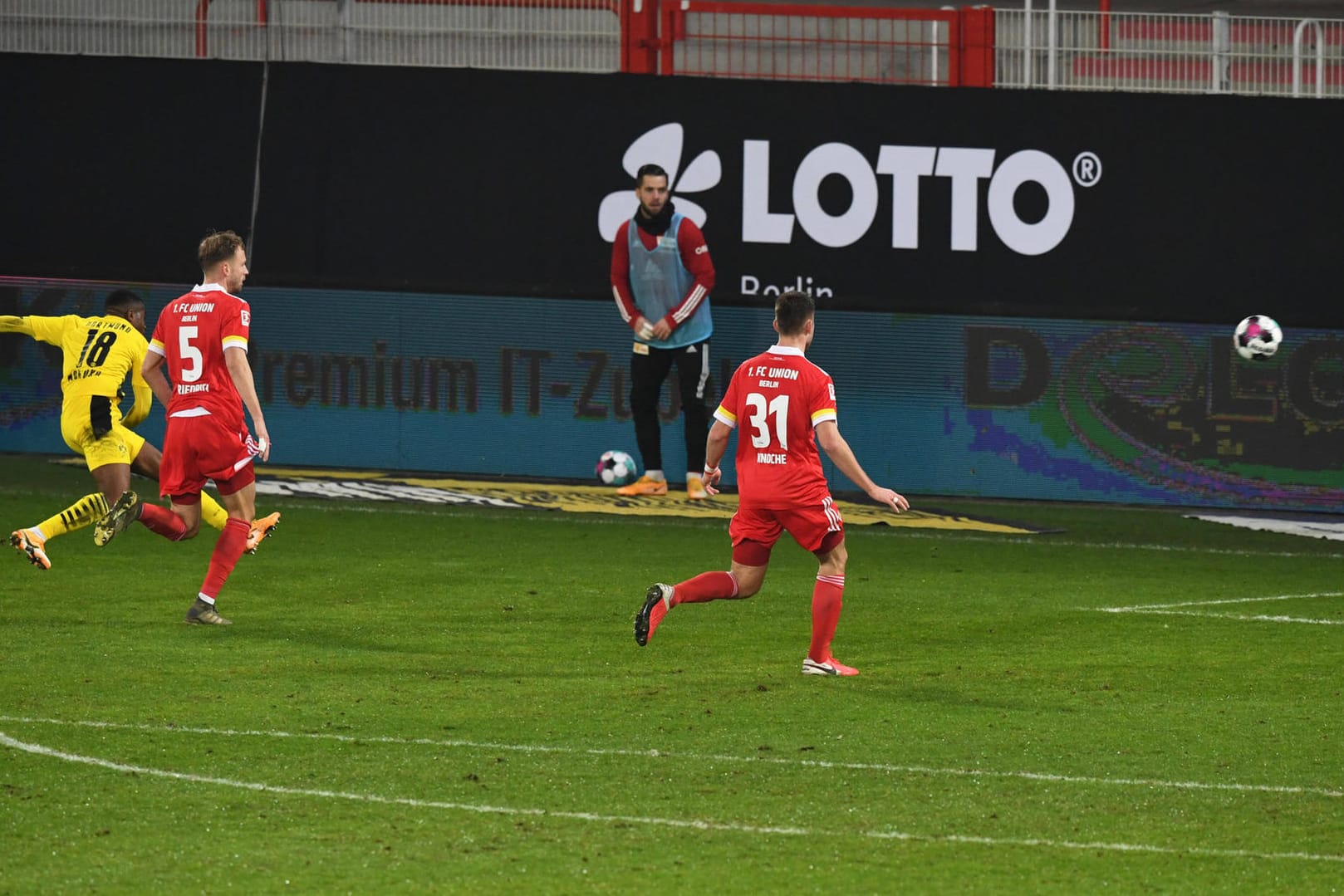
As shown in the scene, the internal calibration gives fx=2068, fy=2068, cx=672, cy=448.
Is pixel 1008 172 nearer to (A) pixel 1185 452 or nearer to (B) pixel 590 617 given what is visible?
(A) pixel 1185 452

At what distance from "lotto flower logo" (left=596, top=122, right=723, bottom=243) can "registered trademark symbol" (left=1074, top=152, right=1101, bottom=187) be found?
9.96 feet

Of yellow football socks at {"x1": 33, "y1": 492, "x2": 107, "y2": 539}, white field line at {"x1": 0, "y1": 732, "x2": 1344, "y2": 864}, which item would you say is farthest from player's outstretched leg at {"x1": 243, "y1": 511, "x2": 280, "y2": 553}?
white field line at {"x1": 0, "y1": 732, "x2": 1344, "y2": 864}

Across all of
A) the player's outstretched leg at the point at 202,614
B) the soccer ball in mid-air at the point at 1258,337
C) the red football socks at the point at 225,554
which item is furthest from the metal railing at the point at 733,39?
the player's outstretched leg at the point at 202,614

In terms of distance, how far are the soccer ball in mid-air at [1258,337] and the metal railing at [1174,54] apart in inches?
109

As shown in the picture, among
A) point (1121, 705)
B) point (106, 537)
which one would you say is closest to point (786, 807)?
point (1121, 705)

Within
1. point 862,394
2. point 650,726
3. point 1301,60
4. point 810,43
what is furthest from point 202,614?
point 1301,60

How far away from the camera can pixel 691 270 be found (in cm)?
1638

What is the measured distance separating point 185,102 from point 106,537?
7.98m

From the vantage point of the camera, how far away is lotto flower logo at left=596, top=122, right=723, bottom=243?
17781 millimetres

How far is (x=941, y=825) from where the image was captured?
7043 mm

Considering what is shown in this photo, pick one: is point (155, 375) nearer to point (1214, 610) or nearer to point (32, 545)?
point (32, 545)

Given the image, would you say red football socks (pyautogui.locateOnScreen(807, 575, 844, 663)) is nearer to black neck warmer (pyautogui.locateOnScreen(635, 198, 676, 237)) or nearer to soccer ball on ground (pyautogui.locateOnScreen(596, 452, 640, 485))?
black neck warmer (pyautogui.locateOnScreen(635, 198, 676, 237))

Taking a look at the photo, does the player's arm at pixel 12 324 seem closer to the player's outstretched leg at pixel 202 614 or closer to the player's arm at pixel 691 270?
the player's outstretched leg at pixel 202 614

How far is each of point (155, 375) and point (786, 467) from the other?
12.1 ft
